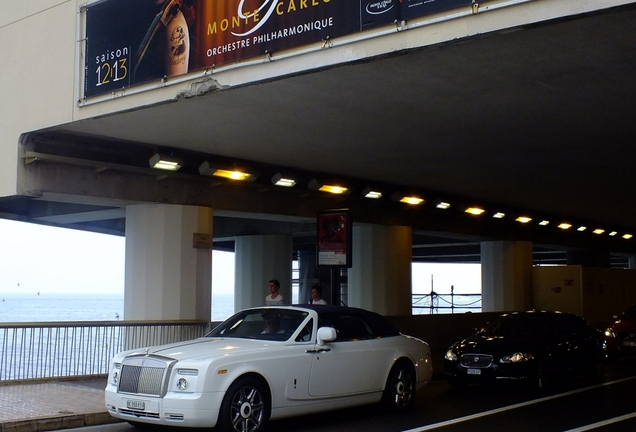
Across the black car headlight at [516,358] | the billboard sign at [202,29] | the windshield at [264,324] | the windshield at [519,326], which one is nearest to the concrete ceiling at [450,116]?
the billboard sign at [202,29]

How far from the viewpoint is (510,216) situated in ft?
80.2

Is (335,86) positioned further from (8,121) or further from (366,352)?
(8,121)

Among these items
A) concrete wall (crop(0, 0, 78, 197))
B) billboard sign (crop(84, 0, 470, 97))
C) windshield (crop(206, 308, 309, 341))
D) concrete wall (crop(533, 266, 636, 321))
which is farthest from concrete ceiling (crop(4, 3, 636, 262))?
concrete wall (crop(533, 266, 636, 321))

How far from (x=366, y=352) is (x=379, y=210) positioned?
33.2 ft

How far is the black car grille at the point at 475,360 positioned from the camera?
45.9 feet

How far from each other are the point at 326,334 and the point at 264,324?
1.00 metres

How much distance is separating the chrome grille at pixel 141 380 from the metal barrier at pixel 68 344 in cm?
412

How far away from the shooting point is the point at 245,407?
938 centimetres

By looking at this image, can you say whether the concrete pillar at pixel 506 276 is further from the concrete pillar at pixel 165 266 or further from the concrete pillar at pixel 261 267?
the concrete pillar at pixel 165 266

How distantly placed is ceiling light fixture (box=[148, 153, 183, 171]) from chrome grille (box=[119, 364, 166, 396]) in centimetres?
570

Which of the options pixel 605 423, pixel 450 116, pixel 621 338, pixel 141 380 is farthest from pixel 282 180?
pixel 621 338

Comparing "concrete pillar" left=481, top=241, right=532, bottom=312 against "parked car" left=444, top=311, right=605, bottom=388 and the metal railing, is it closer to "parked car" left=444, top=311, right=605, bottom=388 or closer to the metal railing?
"parked car" left=444, top=311, right=605, bottom=388

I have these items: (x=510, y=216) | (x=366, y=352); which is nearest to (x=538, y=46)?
(x=366, y=352)

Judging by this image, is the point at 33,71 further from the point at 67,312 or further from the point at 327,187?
the point at 67,312
